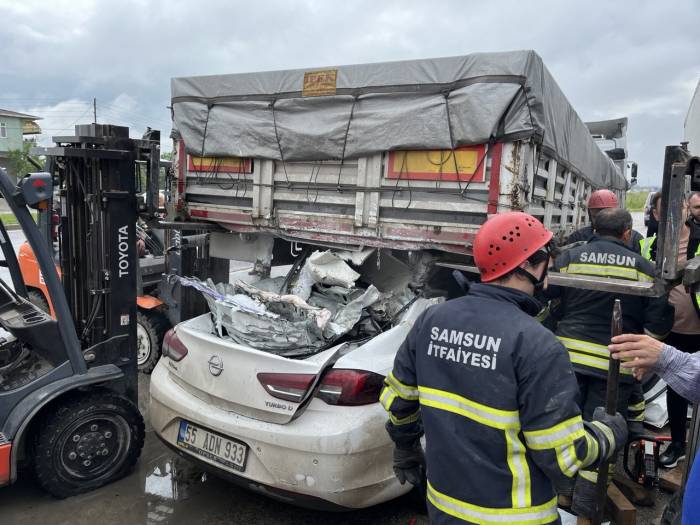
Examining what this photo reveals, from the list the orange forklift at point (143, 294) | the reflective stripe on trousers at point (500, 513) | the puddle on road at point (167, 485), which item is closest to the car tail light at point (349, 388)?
the reflective stripe on trousers at point (500, 513)

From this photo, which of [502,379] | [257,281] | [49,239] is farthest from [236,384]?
[49,239]

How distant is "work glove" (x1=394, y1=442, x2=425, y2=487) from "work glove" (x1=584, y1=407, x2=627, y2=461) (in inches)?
27.3

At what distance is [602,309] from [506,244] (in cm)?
160

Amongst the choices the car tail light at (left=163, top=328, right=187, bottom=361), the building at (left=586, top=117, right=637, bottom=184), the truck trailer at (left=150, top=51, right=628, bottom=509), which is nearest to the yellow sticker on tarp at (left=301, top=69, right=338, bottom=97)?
the truck trailer at (left=150, top=51, right=628, bottom=509)

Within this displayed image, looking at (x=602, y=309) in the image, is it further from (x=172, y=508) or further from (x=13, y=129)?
(x=13, y=129)

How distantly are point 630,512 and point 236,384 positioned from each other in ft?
7.20

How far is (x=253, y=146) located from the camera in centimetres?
404

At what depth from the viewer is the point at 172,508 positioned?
314cm

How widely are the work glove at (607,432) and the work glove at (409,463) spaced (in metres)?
0.69

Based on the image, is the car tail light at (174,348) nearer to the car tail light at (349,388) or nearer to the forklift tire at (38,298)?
the car tail light at (349,388)

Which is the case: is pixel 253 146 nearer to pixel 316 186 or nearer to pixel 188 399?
pixel 316 186

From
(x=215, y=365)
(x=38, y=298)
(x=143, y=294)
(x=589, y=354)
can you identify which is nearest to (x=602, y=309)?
(x=589, y=354)

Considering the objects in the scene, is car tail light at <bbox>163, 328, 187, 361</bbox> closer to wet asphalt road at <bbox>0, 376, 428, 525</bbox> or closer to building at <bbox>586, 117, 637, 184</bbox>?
wet asphalt road at <bbox>0, 376, 428, 525</bbox>

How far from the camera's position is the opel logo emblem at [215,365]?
2867 mm
